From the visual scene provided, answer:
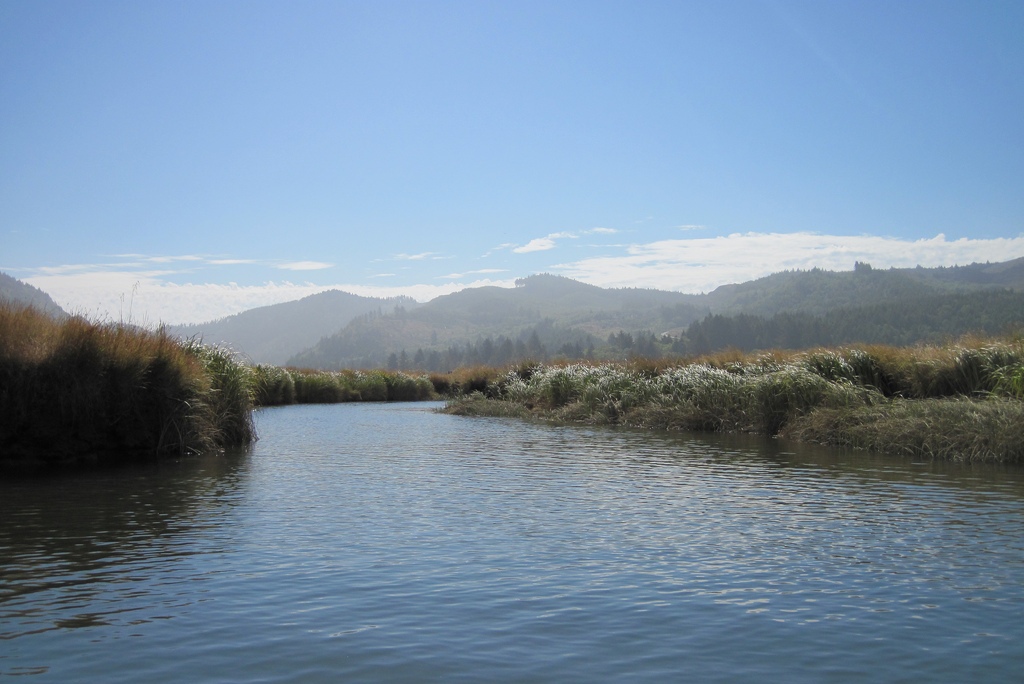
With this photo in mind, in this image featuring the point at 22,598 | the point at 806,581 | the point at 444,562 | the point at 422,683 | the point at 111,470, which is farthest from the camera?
the point at 111,470

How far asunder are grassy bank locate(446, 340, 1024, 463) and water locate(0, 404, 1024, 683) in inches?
118

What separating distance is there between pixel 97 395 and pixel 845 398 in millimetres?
17668

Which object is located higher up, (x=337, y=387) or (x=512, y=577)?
(x=337, y=387)

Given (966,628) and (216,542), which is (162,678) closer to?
(216,542)

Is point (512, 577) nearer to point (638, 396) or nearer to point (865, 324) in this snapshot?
point (638, 396)

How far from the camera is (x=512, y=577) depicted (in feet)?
24.6

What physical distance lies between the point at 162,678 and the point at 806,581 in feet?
17.9

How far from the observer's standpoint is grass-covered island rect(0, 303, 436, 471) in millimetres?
14664

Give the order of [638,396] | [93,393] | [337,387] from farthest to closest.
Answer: [337,387] < [638,396] < [93,393]

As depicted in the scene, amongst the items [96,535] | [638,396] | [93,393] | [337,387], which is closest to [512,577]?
[96,535]

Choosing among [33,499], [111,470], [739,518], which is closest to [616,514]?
[739,518]

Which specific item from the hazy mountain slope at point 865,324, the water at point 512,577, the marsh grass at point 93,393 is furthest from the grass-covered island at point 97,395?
the hazy mountain slope at point 865,324

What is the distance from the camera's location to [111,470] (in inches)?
579

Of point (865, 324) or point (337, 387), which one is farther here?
point (865, 324)
